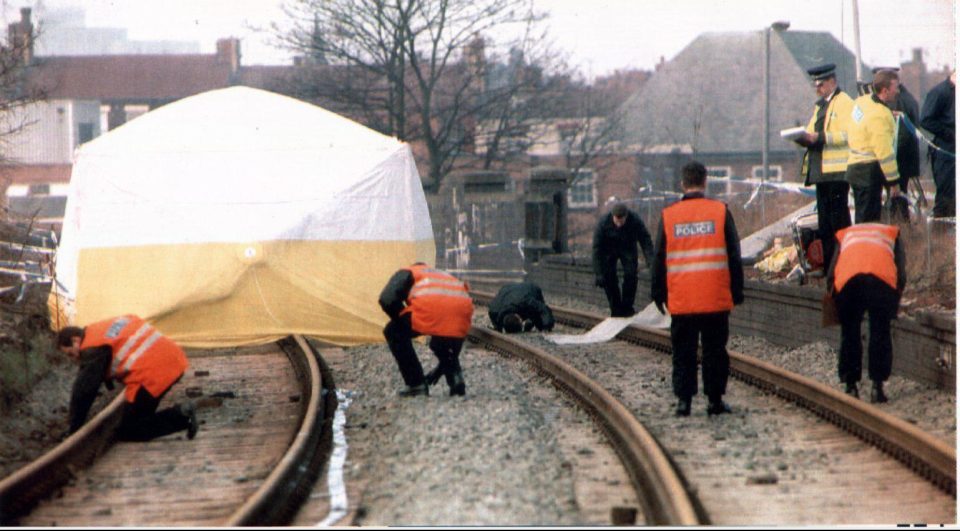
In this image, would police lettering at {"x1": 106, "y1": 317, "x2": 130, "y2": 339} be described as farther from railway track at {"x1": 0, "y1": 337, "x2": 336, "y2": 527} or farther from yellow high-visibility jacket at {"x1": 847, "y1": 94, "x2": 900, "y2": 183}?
yellow high-visibility jacket at {"x1": 847, "y1": 94, "x2": 900, "y2": 183}

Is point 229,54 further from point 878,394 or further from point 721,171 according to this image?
point 878,394

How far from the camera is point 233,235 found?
15.2m

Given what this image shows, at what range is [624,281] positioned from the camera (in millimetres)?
15930

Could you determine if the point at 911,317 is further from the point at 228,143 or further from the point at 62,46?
the point at 62,46

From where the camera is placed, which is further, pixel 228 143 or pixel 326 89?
pixel 326 89

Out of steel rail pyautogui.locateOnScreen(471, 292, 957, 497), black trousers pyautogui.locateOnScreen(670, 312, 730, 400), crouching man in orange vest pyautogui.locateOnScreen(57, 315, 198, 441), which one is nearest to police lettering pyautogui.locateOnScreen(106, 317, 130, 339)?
crouching man in orange vest pyautogui.locateOnScreen(57, 315, 198, 441)

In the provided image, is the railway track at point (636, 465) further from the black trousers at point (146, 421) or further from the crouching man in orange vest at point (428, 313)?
the crouching man in orange vest at point (428, 313)

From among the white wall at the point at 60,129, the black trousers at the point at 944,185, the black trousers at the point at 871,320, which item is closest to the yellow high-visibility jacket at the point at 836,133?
the black trousers at the point at 944,185

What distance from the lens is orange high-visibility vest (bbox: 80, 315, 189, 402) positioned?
9352 millimetres

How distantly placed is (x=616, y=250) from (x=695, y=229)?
6.47m

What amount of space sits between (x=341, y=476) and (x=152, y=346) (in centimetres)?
248

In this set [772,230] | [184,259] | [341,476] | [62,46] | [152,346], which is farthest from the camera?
[62,46]

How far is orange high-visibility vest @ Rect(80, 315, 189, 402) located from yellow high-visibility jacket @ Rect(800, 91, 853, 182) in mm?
6603

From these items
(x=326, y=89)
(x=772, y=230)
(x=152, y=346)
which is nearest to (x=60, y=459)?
(x=152, y=346)
